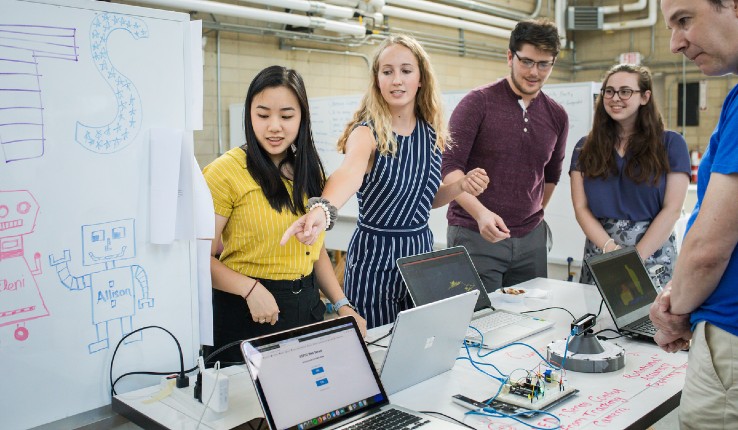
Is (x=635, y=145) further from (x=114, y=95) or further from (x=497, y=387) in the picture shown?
(x=114, y=95)

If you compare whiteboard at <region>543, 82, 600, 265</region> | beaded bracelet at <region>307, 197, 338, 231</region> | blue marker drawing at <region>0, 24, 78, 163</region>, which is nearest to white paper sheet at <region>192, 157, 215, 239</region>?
beaded bracelet at <region>307, 197, 338, 231</region>

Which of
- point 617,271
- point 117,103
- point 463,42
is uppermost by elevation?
point 463,42

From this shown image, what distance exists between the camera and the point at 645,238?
250cm

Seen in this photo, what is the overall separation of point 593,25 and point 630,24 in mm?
458

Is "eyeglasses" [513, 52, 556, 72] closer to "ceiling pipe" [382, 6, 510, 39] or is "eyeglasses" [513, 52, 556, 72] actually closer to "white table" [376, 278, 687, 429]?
"white table" [376, 278, 687, 429]

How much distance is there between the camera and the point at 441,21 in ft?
22.3

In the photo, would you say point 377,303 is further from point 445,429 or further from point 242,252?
point 445,429

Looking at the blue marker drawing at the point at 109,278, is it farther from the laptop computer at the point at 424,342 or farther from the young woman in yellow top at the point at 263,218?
the laptop computer at the point at 424,342

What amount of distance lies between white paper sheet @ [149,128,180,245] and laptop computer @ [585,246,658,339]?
3.80ft

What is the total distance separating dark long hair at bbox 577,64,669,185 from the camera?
8.16ft

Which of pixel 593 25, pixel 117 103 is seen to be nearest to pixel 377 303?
pixel 117 103

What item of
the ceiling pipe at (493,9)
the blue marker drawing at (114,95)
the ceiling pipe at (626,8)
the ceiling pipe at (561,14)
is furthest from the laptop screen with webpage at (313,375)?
the ceiling pipe at (626,8)

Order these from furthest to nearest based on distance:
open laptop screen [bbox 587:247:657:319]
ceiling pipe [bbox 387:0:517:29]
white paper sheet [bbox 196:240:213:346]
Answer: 1. ceiling pipe [bbox 387:0:517:29]
2. open laptop screen [bbox 587:247:657:319]
3. white paper sheet [bbox 196:240:213:346]

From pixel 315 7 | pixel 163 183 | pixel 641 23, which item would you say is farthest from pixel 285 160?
pixel 641 23
